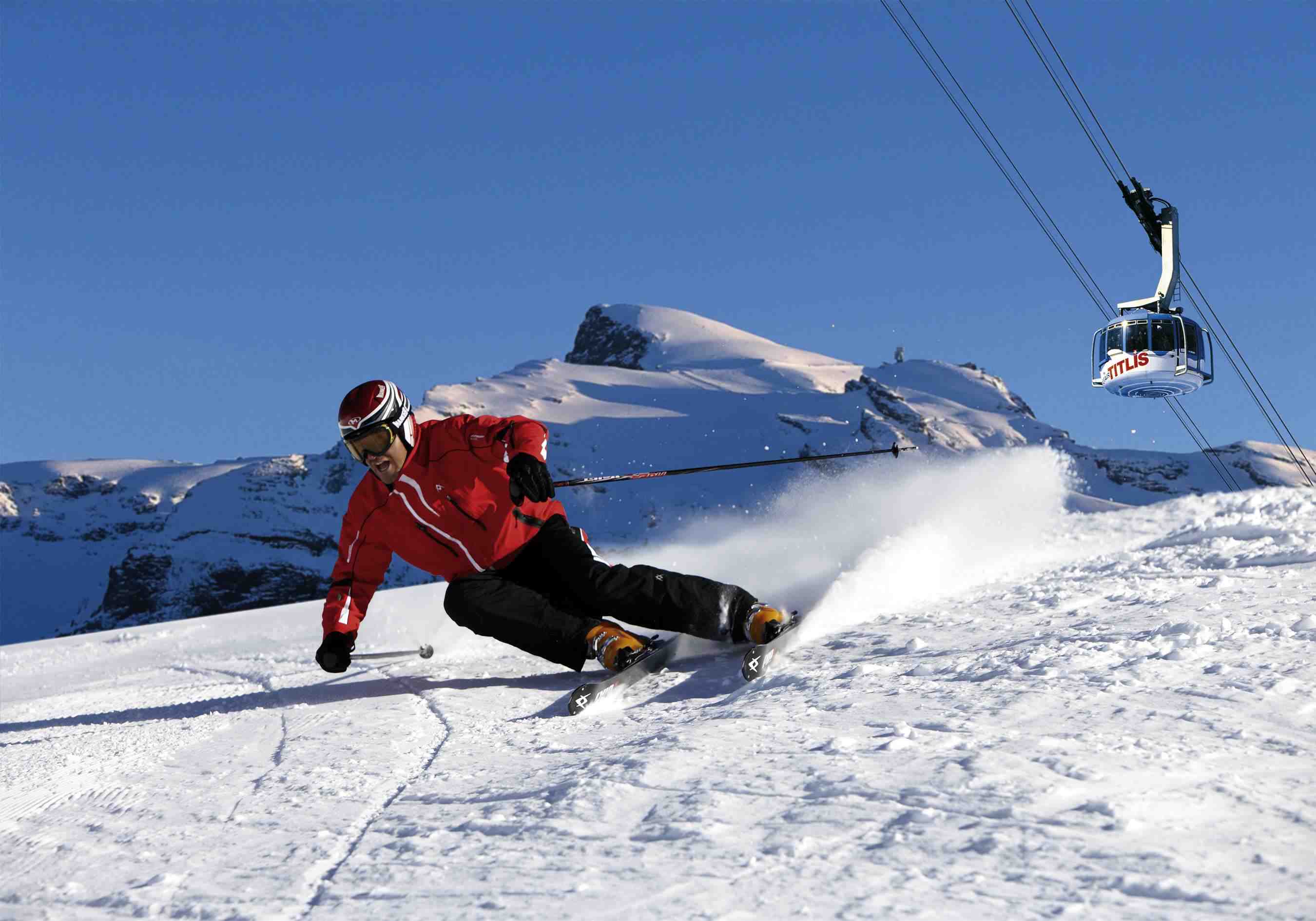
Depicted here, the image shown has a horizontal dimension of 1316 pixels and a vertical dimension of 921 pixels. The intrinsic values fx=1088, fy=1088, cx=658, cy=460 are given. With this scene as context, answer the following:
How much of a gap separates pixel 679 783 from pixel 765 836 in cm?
33

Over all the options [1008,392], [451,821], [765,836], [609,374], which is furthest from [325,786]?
[1008,392]

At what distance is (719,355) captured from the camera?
162 meters

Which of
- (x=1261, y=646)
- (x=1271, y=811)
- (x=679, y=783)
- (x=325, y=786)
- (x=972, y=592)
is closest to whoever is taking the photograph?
(x=1271, y=811)

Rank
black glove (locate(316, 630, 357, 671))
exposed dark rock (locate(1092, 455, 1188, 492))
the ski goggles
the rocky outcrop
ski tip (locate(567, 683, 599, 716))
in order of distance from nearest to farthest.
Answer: ski tip (locate(567, 683, 599, 716))
the ski goggles
black glove (locate(316, 630, 357, 671))
the rocky outcrop
exposed dark rock (locate(1092, 455, 1188, 492))

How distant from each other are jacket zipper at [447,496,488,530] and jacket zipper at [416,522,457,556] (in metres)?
0.14

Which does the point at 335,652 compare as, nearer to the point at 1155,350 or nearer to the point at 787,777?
the point at 787,777

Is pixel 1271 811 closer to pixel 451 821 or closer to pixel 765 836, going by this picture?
pixel 765 836

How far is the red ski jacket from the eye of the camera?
12.4 feet

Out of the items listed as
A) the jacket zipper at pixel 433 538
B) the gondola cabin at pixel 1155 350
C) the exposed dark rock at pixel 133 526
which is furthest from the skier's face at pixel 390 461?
the exposed dark rock at pixel 133 526

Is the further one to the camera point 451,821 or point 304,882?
point 451,821

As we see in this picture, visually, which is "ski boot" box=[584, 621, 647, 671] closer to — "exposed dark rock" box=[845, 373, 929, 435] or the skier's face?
the skier's face

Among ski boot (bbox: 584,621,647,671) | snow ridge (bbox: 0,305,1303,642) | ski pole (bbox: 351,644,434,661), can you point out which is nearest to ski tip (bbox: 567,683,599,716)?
ski boot (bbox: 584,621,647,671)

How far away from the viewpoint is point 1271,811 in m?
1.69

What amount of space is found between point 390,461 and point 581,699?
4.00ft
